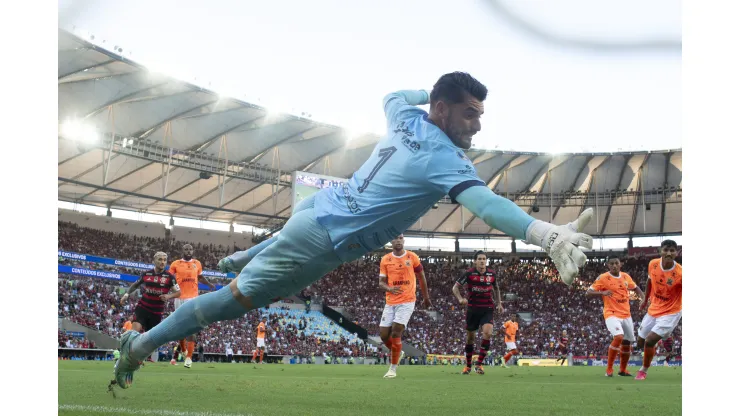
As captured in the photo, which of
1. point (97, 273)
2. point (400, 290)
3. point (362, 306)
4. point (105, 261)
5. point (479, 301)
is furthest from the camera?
point (362, 306)

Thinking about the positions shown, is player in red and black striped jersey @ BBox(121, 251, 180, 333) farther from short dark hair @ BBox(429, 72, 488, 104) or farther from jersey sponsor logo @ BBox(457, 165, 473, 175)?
jersey sponsor logo @ BBox(457, 165, 473, 175)

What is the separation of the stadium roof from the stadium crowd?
2.96m

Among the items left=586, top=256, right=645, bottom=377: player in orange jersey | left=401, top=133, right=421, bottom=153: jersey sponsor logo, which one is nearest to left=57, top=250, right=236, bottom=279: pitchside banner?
left=586, top=256, right=645, bottom=377: player in orange jersey

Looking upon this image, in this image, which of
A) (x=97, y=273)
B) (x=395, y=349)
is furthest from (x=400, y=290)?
(x=97, y=273)

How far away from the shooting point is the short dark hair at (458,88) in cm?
374

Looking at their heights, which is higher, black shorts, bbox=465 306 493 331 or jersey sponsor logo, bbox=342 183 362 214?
jersey sponsor logo, bbox=342 183 362 214

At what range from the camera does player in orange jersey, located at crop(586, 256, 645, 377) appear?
1107 cm

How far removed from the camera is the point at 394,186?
3693mm

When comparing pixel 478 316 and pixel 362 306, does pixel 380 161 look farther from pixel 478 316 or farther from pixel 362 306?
pixel 362 306

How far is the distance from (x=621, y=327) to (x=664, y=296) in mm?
1502
